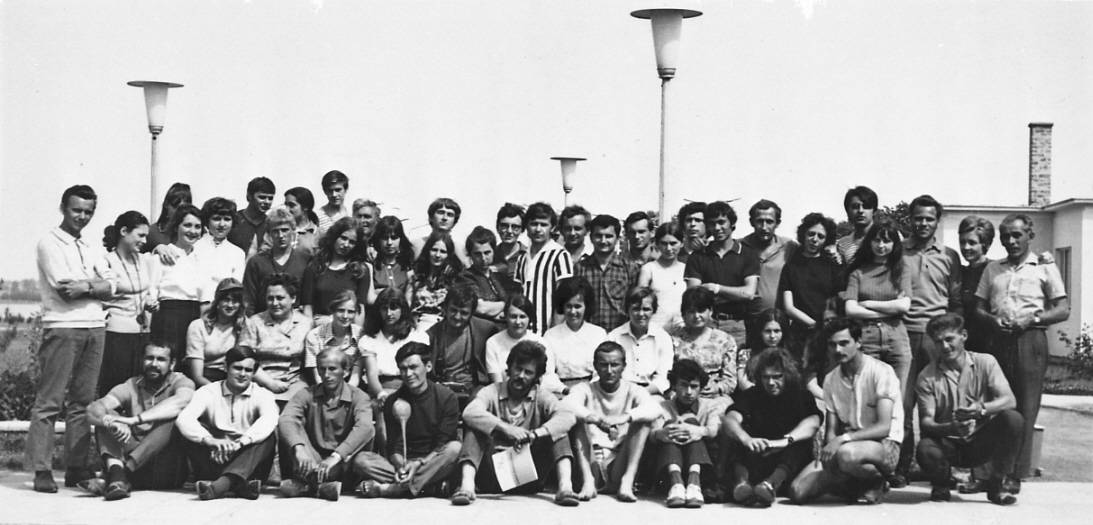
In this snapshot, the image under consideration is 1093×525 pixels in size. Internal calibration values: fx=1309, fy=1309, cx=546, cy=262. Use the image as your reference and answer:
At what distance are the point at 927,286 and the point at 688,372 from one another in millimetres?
1771

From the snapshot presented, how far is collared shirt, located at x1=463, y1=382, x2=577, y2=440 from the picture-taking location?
7.94 meters

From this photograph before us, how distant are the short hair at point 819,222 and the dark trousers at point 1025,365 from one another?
1.24 metres

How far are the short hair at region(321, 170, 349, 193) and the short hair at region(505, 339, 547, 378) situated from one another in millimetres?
2551

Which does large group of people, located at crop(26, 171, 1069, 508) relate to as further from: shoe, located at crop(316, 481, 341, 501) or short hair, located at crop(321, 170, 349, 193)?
short hair, located at crop(321, 170, 349, 193)

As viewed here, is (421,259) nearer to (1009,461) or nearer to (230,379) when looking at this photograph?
(230,379)

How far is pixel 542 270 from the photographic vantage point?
8.89 m

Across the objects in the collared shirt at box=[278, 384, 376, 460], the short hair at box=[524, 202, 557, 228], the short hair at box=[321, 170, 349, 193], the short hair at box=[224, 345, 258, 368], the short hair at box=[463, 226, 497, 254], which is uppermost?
the short hair at box=[321, 170, 349, 193]

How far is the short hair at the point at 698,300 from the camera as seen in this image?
329 inches

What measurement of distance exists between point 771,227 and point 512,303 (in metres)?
1.93

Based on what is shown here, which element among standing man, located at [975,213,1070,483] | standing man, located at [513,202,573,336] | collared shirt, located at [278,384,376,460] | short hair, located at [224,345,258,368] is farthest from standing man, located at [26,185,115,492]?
standing man, located at [975,213,1070,483]

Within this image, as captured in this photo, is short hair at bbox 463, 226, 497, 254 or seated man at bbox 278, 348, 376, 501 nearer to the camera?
seated man at bbox 278, 348, 376, 501

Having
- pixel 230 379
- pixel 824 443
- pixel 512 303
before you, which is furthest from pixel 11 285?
pixel 824 443

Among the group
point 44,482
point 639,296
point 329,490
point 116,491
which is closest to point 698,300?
point 639,296

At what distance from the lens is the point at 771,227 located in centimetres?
895
